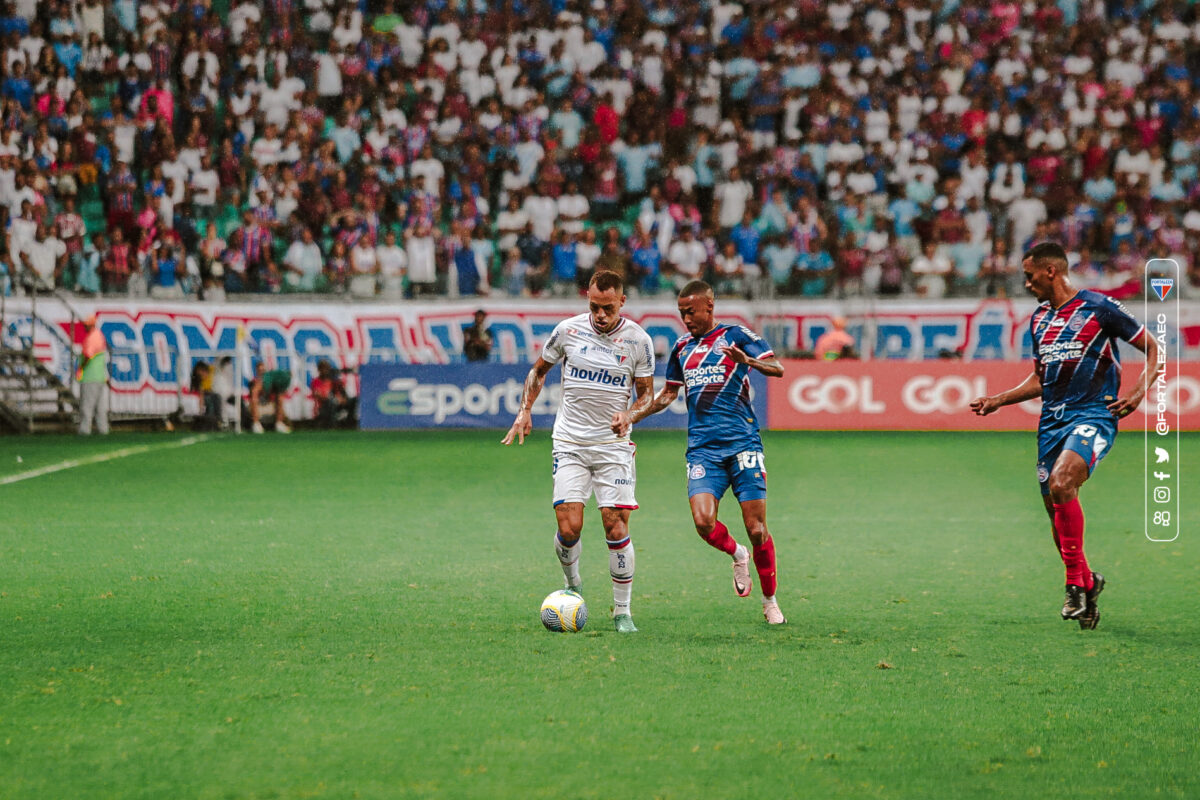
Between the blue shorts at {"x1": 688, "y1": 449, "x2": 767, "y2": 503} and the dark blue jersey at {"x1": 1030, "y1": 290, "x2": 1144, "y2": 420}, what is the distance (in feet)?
5.63

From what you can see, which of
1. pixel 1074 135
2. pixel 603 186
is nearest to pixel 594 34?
pixel 603 186

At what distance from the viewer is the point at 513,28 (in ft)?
92.6

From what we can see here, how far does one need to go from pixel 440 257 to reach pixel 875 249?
7.77 meters

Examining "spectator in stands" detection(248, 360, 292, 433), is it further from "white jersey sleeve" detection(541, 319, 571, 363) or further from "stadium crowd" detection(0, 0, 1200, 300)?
"white jersey sleeve" detection(541, 319, 571, 363)

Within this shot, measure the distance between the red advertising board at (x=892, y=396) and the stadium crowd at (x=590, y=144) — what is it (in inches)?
71.9

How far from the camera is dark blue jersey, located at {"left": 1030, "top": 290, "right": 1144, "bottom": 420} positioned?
26.6 ft

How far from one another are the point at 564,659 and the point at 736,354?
82.3 inches

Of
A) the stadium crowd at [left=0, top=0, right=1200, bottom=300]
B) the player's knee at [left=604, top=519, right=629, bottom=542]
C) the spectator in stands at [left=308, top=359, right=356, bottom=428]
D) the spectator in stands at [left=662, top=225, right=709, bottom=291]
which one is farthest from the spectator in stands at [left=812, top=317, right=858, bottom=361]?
the player's knee at [left=604, top=519, right=629, bottom=542]

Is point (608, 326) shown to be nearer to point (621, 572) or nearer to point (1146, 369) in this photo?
point (621, 572)

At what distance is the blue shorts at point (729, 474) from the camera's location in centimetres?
821

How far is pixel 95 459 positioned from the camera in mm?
18812

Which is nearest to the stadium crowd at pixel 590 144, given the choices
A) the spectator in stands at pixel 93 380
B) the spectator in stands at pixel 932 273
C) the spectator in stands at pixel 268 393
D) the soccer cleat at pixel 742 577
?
the spectator in stands at pixel 932 273

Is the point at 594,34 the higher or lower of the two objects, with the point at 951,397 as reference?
higher

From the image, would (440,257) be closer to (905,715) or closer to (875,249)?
(875,249)
